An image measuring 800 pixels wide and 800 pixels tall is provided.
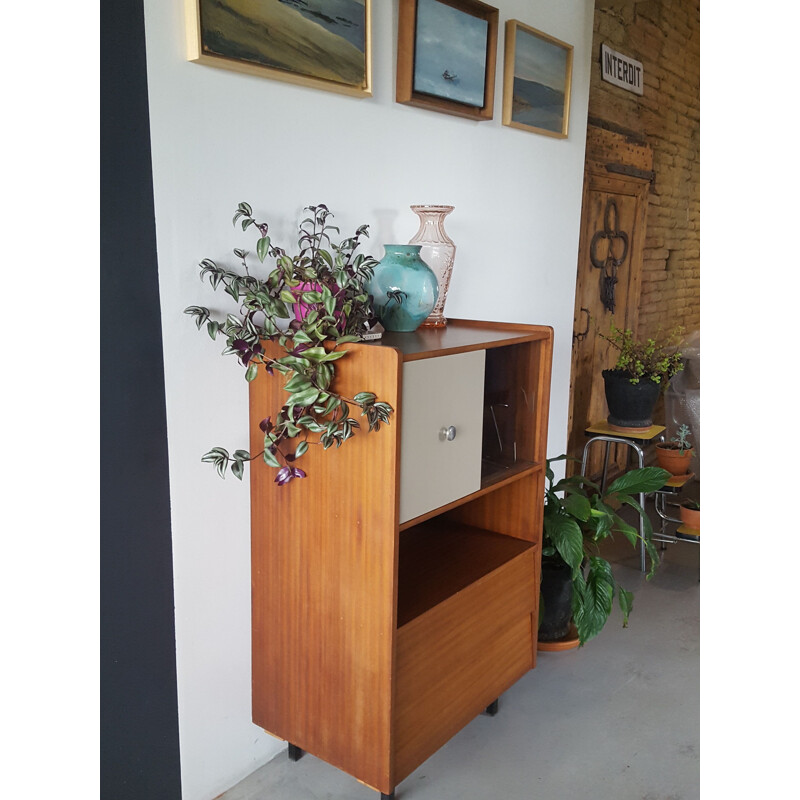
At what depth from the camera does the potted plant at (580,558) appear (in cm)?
260

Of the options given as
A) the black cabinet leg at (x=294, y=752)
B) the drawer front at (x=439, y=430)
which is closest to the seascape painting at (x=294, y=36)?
the drawer front at (x=439, y=430)

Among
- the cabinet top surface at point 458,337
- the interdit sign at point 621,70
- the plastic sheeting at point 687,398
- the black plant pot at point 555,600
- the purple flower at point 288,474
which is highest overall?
the interdit sign at point 621,70

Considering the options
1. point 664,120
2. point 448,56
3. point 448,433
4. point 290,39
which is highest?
point 664,120

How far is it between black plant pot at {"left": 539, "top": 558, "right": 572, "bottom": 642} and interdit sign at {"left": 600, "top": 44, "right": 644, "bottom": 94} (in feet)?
9.17

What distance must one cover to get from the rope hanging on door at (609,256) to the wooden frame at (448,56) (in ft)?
5.65

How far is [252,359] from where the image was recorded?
193 centimetres

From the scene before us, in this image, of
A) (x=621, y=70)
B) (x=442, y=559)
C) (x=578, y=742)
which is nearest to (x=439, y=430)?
(x=442, y=559)

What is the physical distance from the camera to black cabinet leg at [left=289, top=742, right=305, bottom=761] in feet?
7.52

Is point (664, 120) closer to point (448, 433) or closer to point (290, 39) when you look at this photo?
point (290, 39)

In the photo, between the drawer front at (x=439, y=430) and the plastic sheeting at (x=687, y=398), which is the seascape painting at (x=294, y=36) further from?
the plastic sheeting at (x=687, y=398)

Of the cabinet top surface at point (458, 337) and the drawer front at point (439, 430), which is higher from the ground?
the cabinet top surface at point (458, 337)

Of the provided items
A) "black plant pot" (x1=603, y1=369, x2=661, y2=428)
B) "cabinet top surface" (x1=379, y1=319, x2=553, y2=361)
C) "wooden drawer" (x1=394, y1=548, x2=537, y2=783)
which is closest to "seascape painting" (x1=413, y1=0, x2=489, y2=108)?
"cabinet top surface" (x1=379, y1=319, x2=553, y2=361)

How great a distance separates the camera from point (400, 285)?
2070mm

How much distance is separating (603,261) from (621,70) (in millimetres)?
1086
